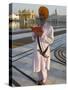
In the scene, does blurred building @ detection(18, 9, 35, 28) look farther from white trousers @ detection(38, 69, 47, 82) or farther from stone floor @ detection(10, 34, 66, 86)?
white trousers @ detection(38, 69, 47, 82)

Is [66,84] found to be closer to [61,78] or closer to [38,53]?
[61,78]

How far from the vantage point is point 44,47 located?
8.79 feet

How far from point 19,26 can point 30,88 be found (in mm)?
545

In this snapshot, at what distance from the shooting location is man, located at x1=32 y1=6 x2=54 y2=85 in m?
2.66

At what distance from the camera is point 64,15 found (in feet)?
8.91

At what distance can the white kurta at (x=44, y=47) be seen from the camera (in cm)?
267

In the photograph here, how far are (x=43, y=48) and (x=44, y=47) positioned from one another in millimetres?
13

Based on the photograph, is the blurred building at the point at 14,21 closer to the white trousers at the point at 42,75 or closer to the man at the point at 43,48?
the man at the point at 43,48

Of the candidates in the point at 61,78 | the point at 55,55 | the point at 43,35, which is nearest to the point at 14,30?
the point at 43,35

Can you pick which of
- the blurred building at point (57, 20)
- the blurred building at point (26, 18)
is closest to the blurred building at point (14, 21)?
the blurred building at point (26, 18)

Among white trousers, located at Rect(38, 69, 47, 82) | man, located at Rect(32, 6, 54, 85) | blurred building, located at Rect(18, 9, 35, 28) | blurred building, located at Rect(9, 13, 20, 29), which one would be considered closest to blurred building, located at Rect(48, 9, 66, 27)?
man, located at Rect(32, 6, 54, 85)

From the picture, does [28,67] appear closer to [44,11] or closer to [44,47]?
[44,47]

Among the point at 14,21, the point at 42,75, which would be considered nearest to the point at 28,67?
the point at 42,75

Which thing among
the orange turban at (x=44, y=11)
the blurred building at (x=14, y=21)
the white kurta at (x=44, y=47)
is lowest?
the white kurta at (x=44, y=47)
